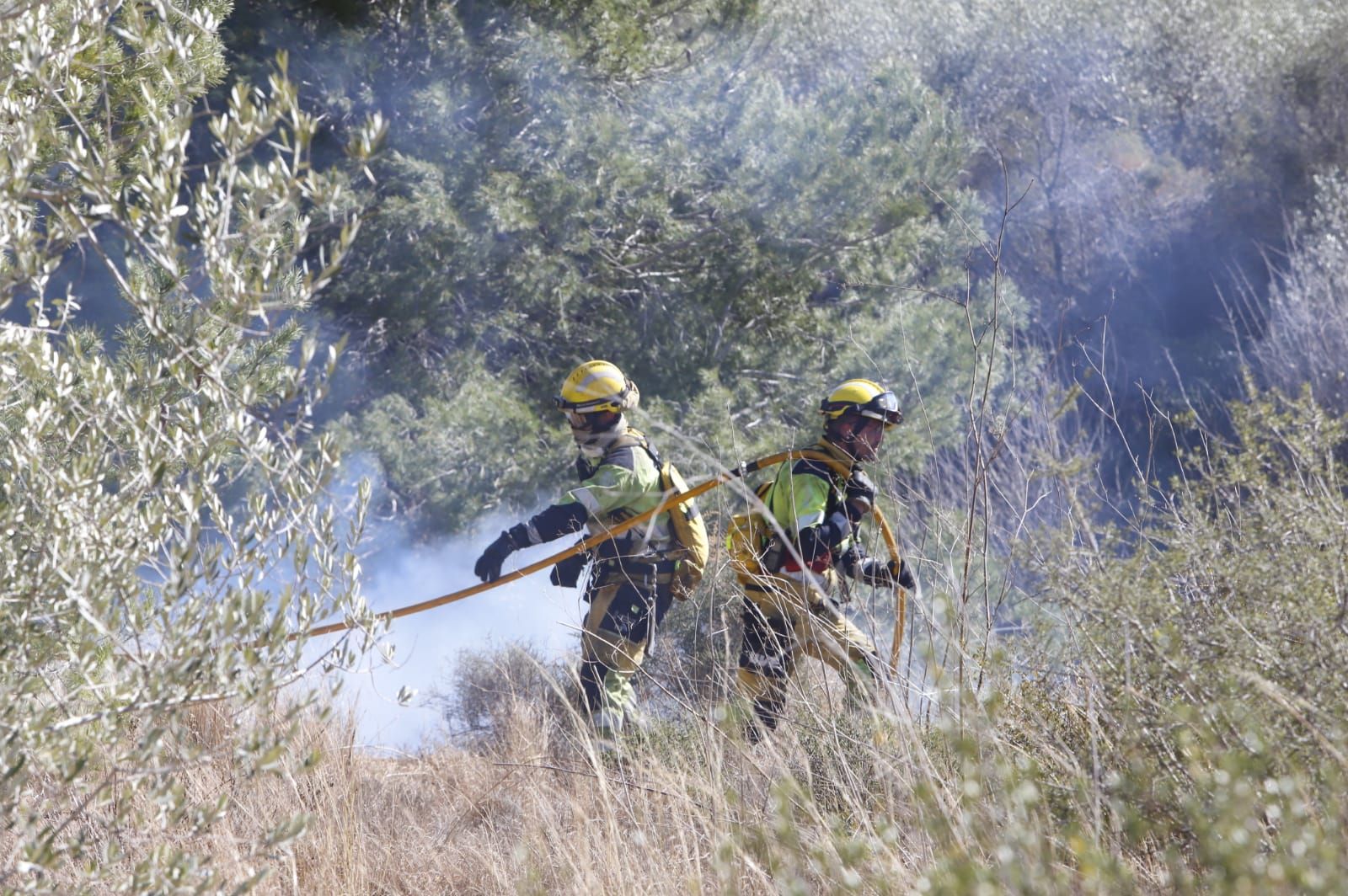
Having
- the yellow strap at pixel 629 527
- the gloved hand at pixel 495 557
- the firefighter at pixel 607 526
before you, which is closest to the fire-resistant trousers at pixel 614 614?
the firefighter at pixel 607 526

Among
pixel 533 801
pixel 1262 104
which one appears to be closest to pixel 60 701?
pixel 533 801

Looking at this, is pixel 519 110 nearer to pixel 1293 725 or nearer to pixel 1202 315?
pixel 1293 725

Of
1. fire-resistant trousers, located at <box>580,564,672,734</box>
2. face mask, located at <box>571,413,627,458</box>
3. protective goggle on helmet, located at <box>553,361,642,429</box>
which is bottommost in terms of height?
fire-resistant trousers, located at <box>580,564,672,734</box>

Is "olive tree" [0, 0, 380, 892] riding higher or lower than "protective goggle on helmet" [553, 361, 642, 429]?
higher

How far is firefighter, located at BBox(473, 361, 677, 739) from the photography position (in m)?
4.59

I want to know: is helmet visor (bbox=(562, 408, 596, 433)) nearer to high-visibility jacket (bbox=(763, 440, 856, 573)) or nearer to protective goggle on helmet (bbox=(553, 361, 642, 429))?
protective goggle on helmet (bbox=(553, 361, 642, 429))

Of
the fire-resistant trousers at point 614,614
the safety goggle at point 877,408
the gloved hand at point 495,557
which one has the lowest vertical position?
the fire-resistant trousers at point 614,614

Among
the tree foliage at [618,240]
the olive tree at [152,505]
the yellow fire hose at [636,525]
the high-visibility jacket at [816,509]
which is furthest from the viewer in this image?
the tree foliage at [618,240]

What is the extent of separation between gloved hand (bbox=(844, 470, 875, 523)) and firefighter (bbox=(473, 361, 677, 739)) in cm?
72

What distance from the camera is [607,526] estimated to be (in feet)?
15.5

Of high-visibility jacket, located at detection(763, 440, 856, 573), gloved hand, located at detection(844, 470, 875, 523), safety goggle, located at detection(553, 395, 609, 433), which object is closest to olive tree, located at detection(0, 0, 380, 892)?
high-visibility jacket, located at detection(763, 440, 856, 573)

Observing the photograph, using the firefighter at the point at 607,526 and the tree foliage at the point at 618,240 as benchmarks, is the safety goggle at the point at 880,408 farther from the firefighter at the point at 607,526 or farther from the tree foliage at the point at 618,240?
the tree foliage at the point at 618,240

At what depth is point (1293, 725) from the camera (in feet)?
6.74

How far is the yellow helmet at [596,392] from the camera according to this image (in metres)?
4.75
